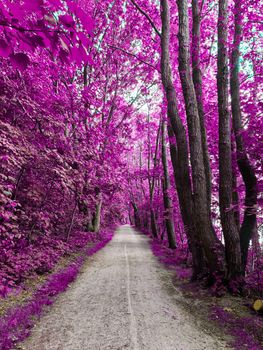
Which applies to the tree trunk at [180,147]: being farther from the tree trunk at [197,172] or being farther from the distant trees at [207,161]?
the tree trunk at [197,172]

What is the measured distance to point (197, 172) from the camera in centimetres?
617

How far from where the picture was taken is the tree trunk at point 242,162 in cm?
585

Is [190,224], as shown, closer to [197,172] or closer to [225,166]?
[197,172]

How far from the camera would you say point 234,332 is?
12.8 ft

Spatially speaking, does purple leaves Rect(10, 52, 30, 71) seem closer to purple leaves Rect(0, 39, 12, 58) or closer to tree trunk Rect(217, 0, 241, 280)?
purple leaves Rect(0, 39, 12, 58)

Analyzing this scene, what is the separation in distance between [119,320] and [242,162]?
190 inches

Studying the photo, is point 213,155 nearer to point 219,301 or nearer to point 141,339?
point 219,301

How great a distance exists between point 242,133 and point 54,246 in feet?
23.4

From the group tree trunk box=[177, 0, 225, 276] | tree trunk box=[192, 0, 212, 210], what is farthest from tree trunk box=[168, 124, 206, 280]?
tree trunk box=[192, 0, 212, 210]

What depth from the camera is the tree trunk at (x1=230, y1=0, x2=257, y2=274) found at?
5848 millimetres

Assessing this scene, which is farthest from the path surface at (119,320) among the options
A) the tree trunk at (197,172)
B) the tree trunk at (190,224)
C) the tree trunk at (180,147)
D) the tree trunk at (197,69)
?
the tree trunk at (197,69)

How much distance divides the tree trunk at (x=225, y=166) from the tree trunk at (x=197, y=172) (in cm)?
32

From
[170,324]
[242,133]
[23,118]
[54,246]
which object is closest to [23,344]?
[170,324]

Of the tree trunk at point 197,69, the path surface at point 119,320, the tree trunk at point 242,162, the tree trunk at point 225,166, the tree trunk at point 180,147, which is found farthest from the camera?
the tree trunk at point 197,69
